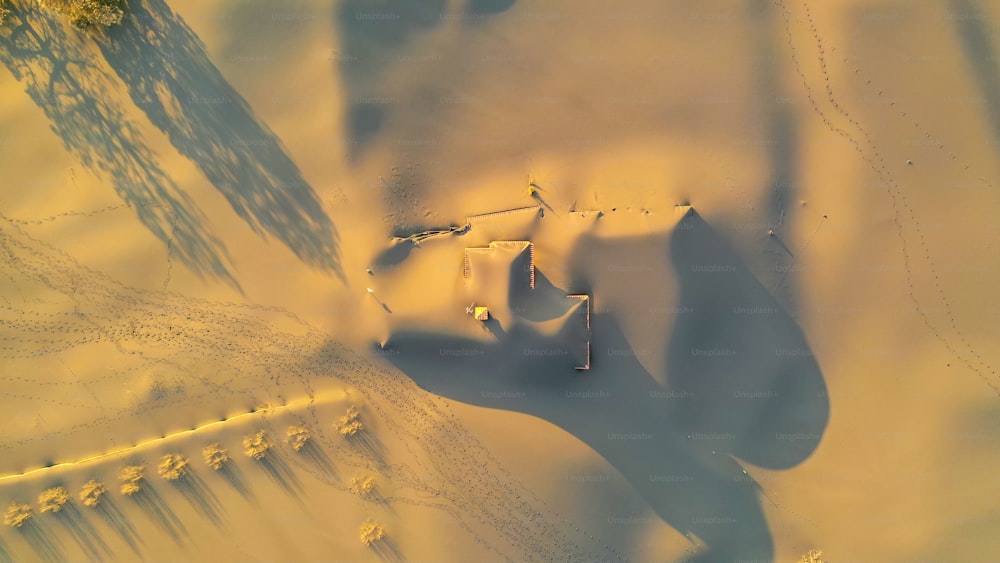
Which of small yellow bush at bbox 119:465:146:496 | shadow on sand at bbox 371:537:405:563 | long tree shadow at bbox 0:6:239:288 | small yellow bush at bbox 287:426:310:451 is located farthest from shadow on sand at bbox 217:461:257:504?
long tree shadow at bbox 0:6:239:288

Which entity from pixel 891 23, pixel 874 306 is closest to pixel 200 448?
pixel 874 306

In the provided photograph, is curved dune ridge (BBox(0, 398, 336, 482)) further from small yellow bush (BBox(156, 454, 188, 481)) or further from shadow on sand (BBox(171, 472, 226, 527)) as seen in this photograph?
shadow on sand (BBox(171, 472, 226, 527))

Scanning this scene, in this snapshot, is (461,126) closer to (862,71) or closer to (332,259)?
(332,259)

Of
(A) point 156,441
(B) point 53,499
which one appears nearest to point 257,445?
(A) point 156,441

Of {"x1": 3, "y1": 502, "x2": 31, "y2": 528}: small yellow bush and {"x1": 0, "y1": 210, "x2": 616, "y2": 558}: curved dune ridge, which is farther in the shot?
{"x1": 0, "y1": 210, "x2": 616, "y2": 558}: curved dune ridge

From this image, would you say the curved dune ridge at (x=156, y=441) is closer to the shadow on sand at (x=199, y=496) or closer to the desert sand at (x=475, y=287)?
the desert sand at (x=475, y=287)
